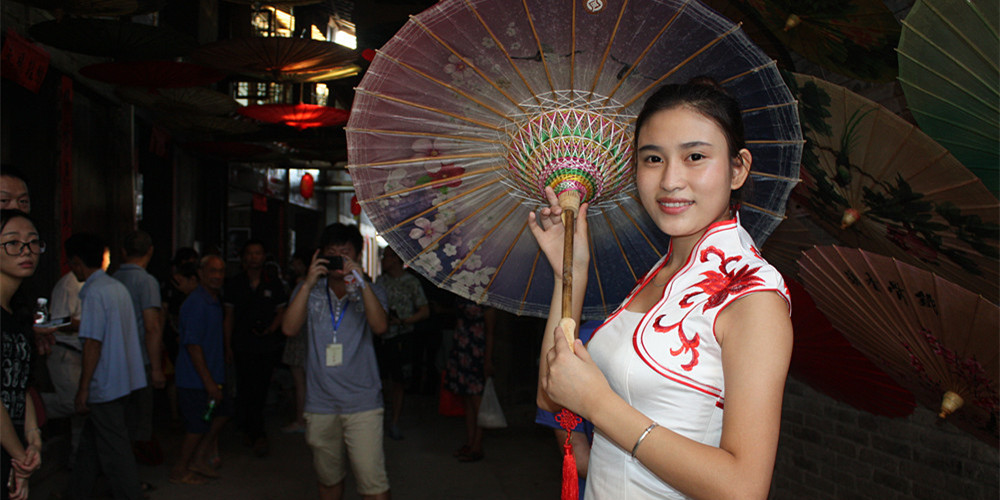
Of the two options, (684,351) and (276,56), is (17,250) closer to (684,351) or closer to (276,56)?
(684,351)

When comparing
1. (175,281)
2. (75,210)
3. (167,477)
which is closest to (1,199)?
(167,477)

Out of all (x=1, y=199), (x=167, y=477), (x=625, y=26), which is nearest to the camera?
(x=625, y=26)

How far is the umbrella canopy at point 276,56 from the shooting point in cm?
659

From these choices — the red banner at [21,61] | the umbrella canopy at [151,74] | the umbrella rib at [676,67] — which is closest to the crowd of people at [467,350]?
the umbrella rib at [676,67]

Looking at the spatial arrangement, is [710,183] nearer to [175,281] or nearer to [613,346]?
[613,346]

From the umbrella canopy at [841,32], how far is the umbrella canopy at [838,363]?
85 cm

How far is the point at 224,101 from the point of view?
8.43m

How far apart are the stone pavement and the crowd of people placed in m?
0.19

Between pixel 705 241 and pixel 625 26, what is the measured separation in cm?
64

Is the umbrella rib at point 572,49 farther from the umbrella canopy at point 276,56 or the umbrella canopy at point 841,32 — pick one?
the umbrella canopy at point 276,56

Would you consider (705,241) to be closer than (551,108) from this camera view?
Yes

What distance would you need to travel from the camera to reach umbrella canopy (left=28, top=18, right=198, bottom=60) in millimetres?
5586

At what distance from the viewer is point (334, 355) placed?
12.7 ft

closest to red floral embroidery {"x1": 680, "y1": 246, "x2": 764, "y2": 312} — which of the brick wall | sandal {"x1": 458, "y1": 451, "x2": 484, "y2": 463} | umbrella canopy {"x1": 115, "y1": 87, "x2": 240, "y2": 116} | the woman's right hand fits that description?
the woman's right hand
